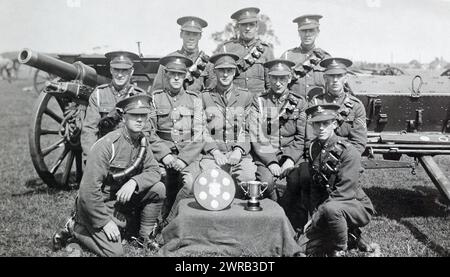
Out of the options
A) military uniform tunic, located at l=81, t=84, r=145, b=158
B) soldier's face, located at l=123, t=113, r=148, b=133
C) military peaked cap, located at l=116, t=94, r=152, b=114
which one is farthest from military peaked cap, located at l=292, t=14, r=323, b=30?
soldier's face, located at l=123, t=113, r=148, b=133

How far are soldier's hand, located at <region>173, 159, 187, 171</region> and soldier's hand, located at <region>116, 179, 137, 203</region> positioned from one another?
905 millimetres

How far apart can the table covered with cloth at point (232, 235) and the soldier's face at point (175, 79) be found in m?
1.91

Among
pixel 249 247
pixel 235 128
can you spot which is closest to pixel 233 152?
pixel 235 128

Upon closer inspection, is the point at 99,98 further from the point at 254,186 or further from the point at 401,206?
the point at 401,206

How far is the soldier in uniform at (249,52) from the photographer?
674 cm

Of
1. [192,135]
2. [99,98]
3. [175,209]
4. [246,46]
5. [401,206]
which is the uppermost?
[246,46]

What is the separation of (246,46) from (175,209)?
9.11 ft

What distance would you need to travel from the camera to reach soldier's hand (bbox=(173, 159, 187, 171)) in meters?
5.72

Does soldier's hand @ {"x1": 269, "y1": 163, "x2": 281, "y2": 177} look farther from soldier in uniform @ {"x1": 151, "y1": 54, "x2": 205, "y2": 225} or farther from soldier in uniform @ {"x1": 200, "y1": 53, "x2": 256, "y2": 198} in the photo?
soldier in uniform @ {"x1": 151, "y1": 54, "x2": 205, "y2": 225}

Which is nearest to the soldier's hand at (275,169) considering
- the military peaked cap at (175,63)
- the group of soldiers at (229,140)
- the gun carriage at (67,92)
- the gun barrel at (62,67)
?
the group of soldiers at (229,140)

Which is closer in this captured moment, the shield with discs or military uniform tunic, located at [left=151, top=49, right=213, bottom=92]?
the shield with discs

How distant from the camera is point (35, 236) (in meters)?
5.27

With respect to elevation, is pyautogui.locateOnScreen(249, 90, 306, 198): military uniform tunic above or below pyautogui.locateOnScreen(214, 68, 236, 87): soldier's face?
below

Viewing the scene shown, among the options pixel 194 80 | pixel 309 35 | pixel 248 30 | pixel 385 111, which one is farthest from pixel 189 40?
pixel 385 111
